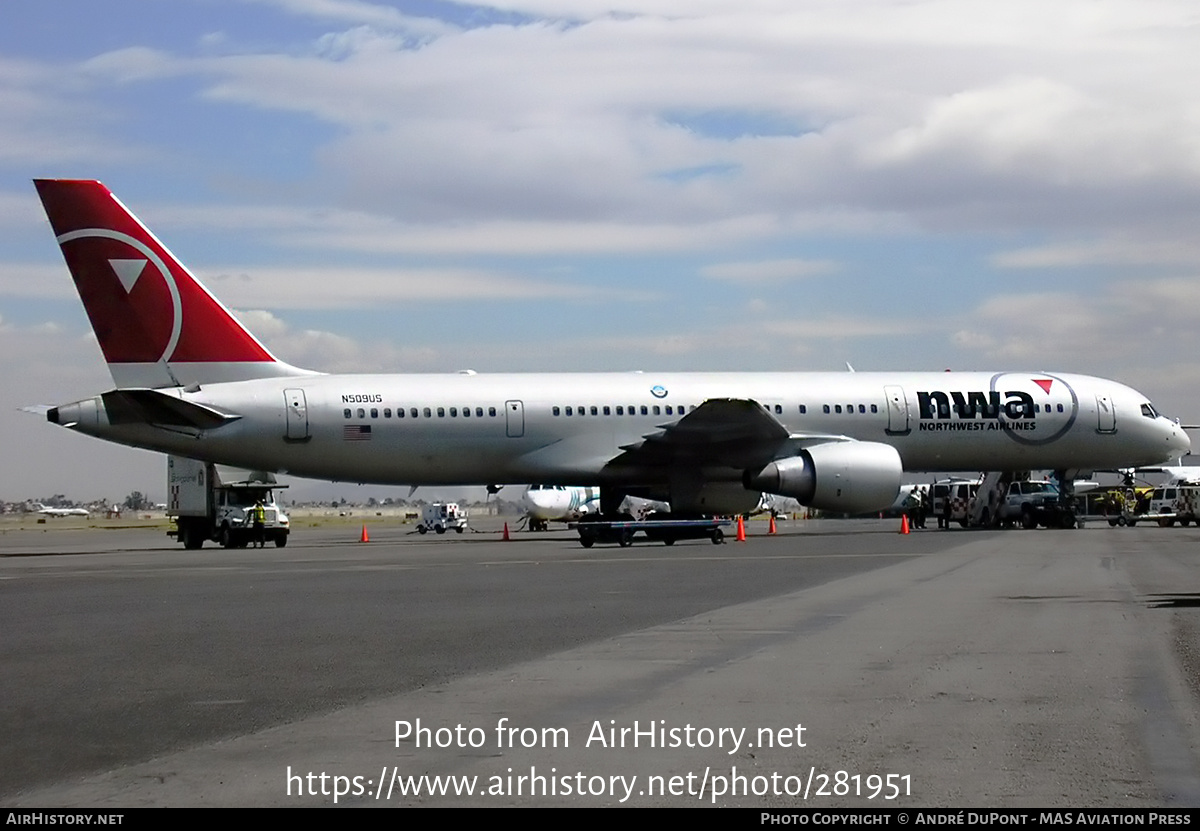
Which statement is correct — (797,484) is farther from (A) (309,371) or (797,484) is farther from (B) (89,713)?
(B) (89,713)

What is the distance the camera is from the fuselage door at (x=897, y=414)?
42750mm

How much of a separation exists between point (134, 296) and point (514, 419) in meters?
10.2

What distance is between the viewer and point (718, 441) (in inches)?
1580

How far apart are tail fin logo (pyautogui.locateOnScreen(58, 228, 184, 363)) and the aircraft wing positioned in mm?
12186

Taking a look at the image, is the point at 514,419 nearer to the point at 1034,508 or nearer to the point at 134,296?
the point at 134,296

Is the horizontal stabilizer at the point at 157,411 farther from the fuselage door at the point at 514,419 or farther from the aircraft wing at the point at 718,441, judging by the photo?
the aircraft wing at the point at 718,441

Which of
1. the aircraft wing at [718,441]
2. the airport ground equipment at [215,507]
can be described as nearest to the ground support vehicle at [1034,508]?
the aircraft wing at [718,441]

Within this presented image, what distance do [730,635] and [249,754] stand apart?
6740 mm

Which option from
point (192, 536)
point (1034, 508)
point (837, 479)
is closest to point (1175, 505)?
point (1034, 508)

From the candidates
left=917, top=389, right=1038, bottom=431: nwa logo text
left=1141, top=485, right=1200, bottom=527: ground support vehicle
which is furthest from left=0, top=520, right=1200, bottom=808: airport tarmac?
left=1141, top=485, right=1200, bottom=527: ground support vehicle

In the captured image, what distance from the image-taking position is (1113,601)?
17766mm

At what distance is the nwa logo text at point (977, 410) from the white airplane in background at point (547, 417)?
40 millimetres

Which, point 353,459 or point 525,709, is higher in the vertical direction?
point 353,459
